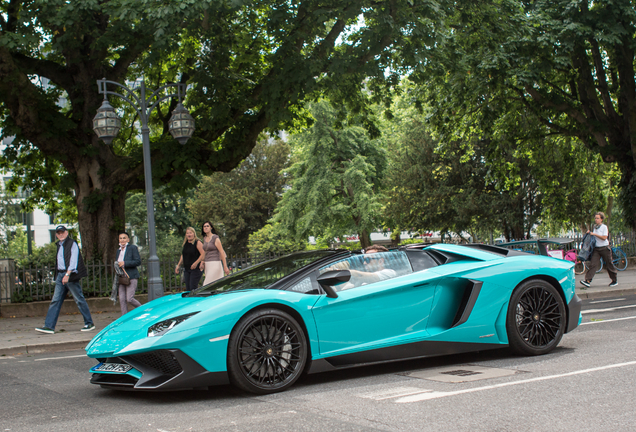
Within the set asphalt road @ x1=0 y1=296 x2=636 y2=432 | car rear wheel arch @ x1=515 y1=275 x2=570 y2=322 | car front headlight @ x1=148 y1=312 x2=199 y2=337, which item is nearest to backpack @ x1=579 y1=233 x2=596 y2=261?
asphalt road @ x1=0 y1=296 x2=636 y2=432

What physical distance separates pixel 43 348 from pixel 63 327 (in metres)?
2.57

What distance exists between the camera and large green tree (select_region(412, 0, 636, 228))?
16078 millimetres

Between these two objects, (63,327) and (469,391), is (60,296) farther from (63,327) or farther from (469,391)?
(469,391)

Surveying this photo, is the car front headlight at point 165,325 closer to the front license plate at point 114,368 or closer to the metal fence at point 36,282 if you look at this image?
the front license plate at point 114,368

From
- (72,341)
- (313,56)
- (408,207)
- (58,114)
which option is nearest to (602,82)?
(313,56)

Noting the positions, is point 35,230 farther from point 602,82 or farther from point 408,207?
point 602,82

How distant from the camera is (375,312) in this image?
226 inches

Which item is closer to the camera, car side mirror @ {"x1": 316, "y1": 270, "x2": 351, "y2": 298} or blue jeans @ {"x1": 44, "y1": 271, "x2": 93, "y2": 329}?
car side mirror @ {"x1": 316, "y1": 270, "x2": 351, "y2": 298}

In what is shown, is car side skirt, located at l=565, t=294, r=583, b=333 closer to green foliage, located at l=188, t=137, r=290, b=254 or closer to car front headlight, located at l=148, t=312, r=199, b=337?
car front headlight, located at l=148, t=312, r=199, b=337

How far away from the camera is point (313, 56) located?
1477 centimetres

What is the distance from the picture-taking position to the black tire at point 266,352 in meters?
5.16

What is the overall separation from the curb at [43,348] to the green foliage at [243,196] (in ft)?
143

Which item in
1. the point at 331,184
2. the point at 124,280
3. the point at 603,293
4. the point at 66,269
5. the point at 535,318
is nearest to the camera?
the point at 535,318

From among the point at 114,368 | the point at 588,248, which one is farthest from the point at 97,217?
the point at 114,368
